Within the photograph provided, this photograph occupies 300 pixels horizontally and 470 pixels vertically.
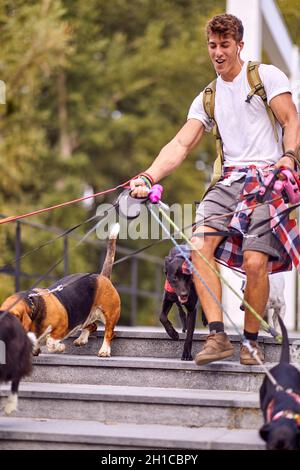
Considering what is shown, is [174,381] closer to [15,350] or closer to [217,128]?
[15,350]

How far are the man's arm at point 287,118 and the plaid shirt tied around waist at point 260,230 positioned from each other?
0.22 m

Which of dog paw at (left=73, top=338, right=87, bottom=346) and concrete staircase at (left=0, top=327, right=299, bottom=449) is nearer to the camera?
concrete staircase at (left=0, top=327, right=299, bottom=449)

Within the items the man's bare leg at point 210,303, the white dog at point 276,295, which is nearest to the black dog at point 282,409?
the man's bare leg at point 210,303

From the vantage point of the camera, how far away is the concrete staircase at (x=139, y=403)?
461cm

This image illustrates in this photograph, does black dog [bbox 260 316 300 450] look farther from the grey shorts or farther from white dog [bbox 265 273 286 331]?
white dog [bbox 265 273 286 331]

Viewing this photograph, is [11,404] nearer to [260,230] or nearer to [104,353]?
[104,353]

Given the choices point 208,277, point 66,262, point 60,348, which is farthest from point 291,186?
point 66,262

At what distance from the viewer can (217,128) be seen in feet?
18.3

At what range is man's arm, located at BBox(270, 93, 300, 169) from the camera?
207 inches

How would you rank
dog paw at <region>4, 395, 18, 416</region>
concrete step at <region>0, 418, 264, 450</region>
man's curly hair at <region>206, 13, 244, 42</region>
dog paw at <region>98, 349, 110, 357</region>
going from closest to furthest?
1. concrete step at <region>0, 418, 264, 450</region>
2. dog paw at <region>4, 395, 18, 416</region>
3. man's curly hair at <region>206, 13, 244, 42</region>
4. dog paw at <region>98, 349, 110, 357</region>

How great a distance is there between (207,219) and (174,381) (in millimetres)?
941

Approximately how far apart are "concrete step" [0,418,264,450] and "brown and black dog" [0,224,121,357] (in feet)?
2.87

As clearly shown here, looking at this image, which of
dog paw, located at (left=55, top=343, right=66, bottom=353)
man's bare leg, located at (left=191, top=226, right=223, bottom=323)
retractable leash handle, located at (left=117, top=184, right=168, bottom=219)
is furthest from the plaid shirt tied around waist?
dog paw, located at (left=55, top=343, right=66, bottom=353)

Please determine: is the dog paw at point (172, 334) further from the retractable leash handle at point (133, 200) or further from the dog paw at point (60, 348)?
the retractable leash handle at point (133, 200)
